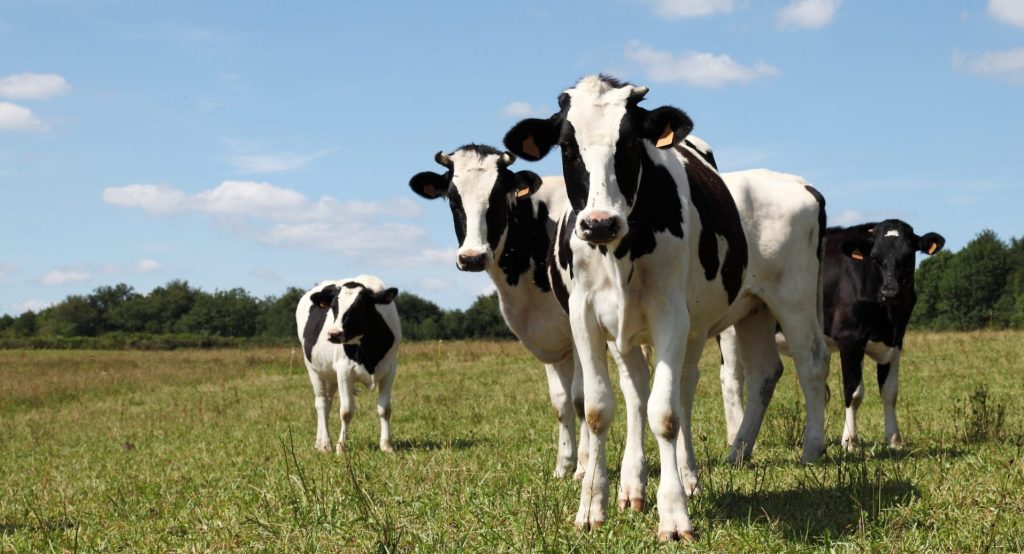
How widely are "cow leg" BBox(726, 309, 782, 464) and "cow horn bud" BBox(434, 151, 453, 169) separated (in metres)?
2.87

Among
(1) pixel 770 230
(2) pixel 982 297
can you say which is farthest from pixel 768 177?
(2) pixel 982 297

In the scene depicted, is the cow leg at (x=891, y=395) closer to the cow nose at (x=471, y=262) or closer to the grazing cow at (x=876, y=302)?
the grazing cow at (x=876, y=302)

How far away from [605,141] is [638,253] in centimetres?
66

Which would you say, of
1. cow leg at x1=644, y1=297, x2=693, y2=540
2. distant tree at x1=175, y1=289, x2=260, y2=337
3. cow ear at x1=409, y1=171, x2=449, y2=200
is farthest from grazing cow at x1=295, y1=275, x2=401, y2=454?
distant tree at x1=175, y1=289, x2=260, y2=337

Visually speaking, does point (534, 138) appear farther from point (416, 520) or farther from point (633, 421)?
point (416, 520)

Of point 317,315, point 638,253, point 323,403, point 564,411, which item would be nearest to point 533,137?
point 638,253

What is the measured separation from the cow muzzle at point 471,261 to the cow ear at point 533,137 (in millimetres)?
1831

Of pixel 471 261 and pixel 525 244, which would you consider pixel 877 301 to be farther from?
pixel 471 261

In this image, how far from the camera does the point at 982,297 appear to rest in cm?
9019

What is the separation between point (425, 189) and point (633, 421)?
162 inches

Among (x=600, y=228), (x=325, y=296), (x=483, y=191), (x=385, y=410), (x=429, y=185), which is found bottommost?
(x=385, y=410)

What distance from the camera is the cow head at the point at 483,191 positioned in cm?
805

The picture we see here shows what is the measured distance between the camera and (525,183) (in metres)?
8.30

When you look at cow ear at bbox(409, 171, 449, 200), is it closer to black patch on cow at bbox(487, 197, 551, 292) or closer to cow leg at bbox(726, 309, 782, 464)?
black patch on cow at bbox(487, 197, 551, 292)
